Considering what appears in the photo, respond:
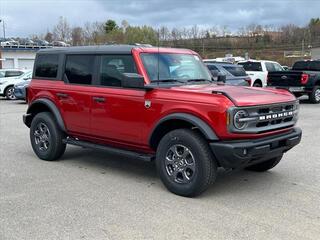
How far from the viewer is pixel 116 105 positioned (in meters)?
6.30

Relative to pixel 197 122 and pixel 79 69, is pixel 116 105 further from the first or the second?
pixel 197 122

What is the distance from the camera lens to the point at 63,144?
293 inches

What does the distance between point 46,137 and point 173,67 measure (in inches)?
104

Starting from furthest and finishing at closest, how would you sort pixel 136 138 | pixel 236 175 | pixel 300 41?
pixel 300 41
pixel 236 175
pixel 136 138

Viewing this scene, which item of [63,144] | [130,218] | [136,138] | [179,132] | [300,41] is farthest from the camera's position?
[300,41]

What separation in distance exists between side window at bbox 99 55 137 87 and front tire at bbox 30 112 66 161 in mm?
1367

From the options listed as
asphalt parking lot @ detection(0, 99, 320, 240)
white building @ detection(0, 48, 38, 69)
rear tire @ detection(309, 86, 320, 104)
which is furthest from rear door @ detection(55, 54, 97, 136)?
white building @ detection(0, 48, 38, 69)

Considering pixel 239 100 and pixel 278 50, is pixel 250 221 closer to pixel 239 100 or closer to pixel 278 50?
pixel 239 100

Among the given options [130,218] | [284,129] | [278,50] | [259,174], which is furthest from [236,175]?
[278,50]

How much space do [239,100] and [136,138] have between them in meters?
1.64

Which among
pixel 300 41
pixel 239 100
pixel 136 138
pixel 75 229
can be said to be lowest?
pixel 75 229

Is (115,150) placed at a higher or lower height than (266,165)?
higher

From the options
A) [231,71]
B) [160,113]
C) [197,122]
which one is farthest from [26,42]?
[197,122]

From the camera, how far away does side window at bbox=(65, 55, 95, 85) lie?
6.88 meters
